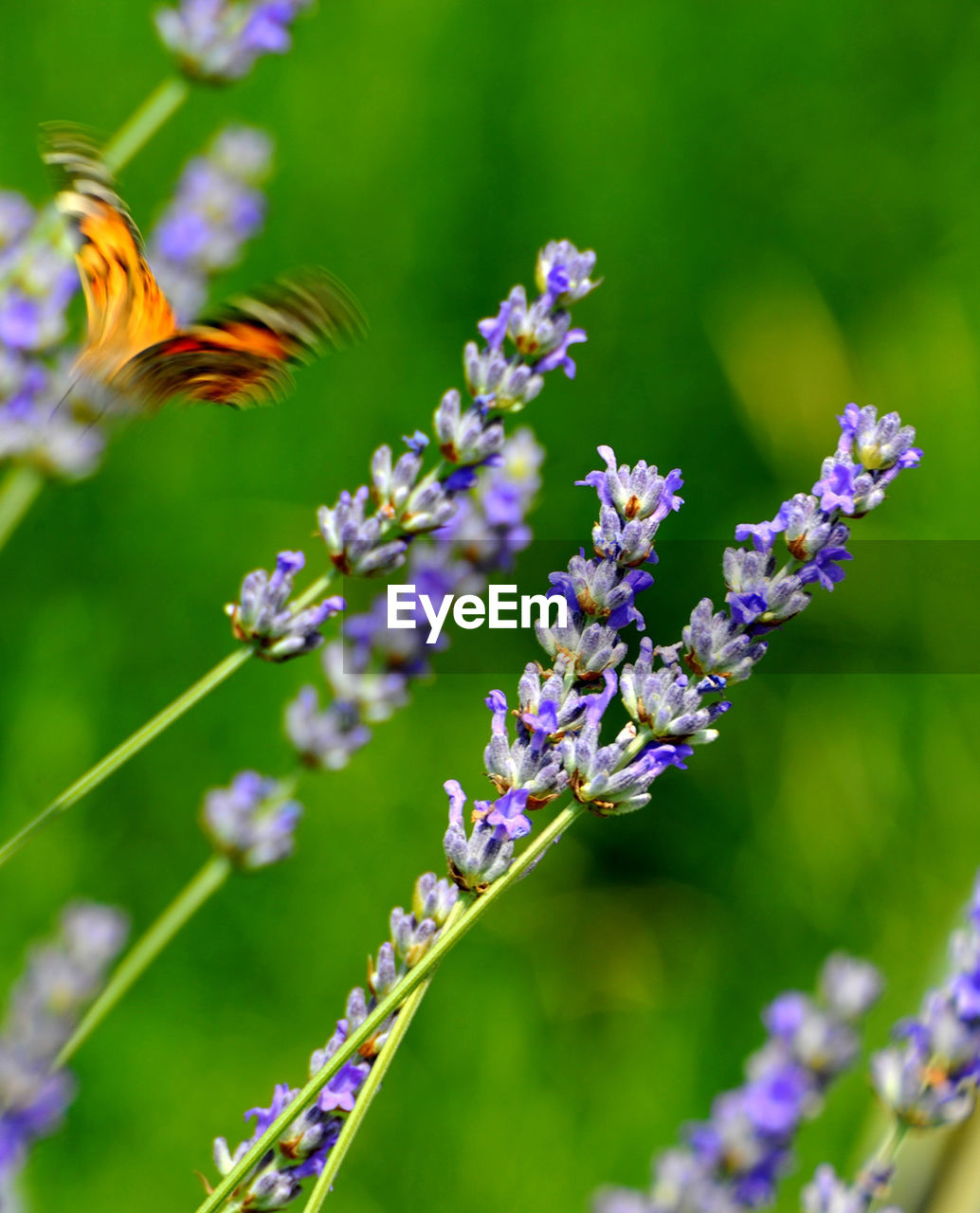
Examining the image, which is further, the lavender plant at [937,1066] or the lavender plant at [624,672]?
the lavender plant at [937,1066]

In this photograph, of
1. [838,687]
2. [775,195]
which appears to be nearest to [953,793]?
[838,687]

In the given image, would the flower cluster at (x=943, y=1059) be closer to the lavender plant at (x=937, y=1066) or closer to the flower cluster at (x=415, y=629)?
the lavender plant at (x=937, y=1066)

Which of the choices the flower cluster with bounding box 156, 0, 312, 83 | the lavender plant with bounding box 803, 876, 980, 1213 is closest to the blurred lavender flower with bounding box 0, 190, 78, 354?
the flower cluster with bounding box 156, 0, 312, 83

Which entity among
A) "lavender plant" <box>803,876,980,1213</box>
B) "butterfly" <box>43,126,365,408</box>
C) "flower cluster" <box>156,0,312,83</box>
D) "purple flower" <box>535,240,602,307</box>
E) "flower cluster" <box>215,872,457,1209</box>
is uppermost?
"flower cluster" <box>156,0,312,83</box>

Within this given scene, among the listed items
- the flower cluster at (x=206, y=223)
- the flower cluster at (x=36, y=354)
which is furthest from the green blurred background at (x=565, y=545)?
the flower cluster at (x=36, y=354)

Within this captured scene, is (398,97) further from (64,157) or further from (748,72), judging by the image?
(64,157)

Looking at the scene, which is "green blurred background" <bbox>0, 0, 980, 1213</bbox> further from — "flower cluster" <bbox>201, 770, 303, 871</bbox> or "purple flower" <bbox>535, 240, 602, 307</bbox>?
"purple flower" <bbox>535, 240, 602, 307</bbox>

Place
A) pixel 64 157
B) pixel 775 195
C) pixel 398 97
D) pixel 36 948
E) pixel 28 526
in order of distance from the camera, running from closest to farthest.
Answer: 1. pixel 64 157
2. pixel 36 948
3. pixel 28 526
4. pixel 398 97
5. pixel 775 195
